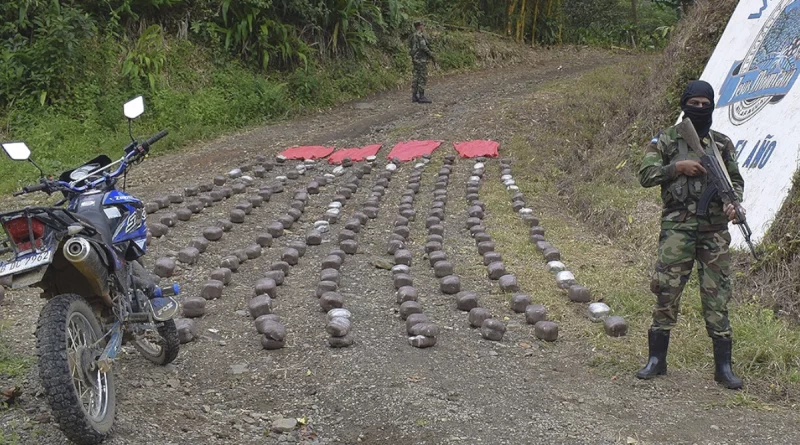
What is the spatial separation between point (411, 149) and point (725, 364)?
733 centimetres

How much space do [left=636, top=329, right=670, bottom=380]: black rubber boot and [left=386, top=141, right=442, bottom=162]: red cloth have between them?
22.0 ft

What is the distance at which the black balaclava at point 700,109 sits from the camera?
4.41 meters

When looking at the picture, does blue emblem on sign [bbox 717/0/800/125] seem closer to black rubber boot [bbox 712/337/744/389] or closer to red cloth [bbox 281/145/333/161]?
black rubber boot [bbox 712/337/744/389]

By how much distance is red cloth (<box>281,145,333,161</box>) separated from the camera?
36.9ft

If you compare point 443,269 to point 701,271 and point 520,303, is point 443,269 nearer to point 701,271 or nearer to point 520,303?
point 520,303

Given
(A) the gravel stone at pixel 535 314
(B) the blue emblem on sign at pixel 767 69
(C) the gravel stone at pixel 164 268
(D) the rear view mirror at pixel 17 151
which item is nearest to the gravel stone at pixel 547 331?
(A) the gravel stone at pixel 535 314

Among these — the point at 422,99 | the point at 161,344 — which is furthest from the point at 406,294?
the point at 422,99

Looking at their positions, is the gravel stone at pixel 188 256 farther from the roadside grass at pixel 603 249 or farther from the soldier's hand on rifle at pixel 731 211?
the soldier's hand on rifle at pixel 731 211

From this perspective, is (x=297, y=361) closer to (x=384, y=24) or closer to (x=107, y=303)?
(x=107, y=303)

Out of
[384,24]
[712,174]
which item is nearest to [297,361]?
[712,174]

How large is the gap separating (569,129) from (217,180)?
5684 millimetres

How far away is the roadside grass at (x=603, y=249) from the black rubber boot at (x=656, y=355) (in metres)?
0.13

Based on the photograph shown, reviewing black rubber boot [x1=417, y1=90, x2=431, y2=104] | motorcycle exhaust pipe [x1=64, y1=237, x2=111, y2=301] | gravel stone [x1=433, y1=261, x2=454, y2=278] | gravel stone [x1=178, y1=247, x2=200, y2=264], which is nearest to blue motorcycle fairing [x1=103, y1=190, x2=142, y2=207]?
motorcycle exhaust pipe [x1=64, y1=237, x2=111, y2=301]

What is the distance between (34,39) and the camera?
12.9 meters
